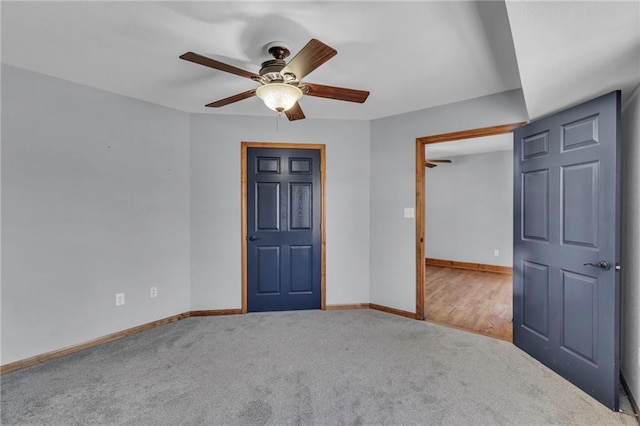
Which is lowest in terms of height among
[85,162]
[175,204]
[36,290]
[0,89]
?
[36,290]

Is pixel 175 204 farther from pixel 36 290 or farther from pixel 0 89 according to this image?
pixel 0 89

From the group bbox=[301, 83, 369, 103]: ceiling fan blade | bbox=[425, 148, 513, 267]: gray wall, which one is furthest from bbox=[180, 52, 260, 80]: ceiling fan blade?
bbox=[425, 148, 513, 267]: gray wall

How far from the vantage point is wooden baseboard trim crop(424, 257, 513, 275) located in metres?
5.40

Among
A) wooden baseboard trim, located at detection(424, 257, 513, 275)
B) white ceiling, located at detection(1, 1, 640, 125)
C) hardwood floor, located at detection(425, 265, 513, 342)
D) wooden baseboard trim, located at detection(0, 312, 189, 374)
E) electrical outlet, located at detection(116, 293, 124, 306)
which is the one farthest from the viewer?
wooden baseboard trim, located at detection(424, 257, 513, 275)

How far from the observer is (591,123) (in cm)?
191

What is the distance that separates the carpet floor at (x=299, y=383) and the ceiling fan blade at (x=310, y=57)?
2077 mm

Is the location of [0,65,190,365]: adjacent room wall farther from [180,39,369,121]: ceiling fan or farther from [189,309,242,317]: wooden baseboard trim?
[180,39,369,121]: ceiling fan

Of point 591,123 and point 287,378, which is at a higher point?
point 591,123

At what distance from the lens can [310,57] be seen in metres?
1.61

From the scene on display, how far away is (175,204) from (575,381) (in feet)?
A: 12.7

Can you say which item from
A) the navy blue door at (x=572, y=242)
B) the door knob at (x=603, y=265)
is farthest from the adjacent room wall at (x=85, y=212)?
the door knob at (x=603, y=265)

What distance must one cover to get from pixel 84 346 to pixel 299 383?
6.78 feet

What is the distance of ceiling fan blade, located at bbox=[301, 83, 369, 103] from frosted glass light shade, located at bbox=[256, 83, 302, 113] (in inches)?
5.0

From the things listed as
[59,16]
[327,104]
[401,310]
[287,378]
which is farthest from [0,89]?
[401,310]
